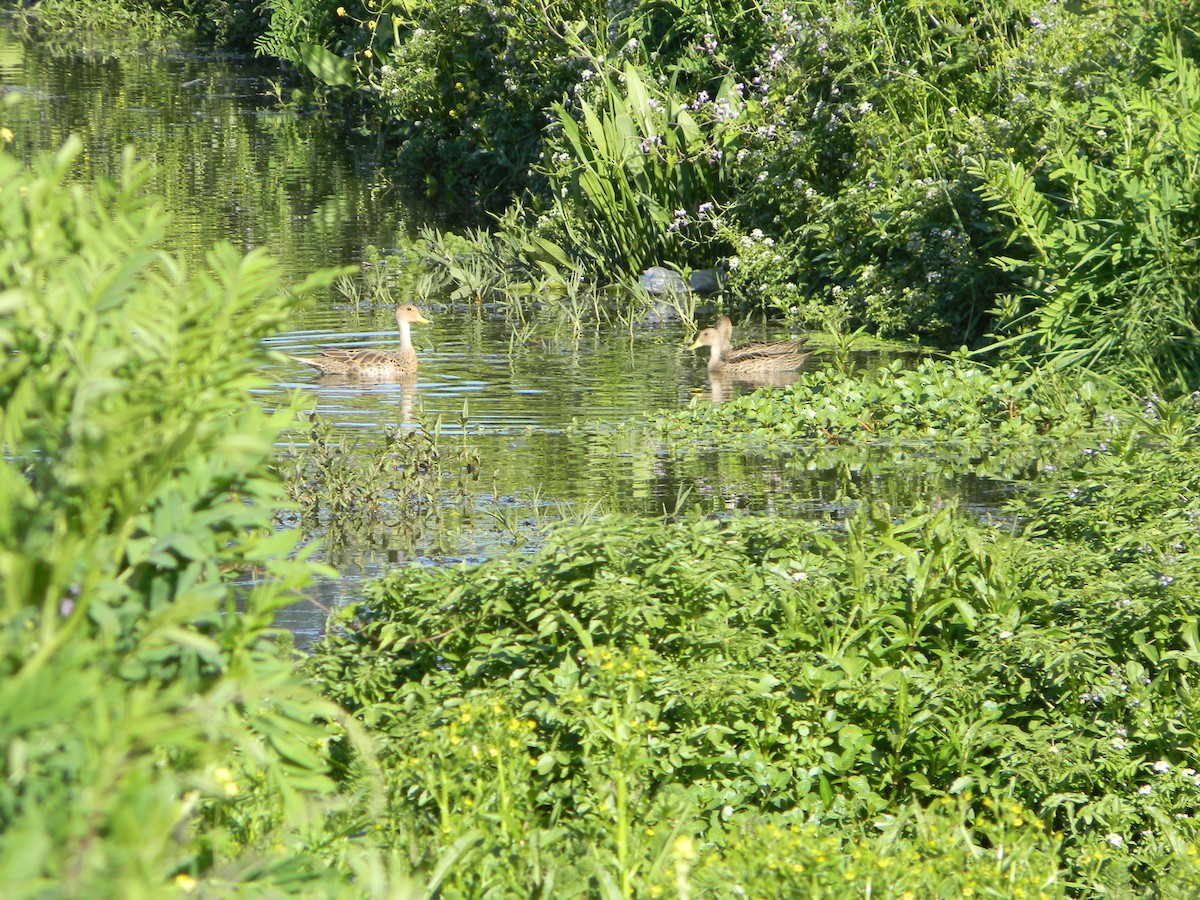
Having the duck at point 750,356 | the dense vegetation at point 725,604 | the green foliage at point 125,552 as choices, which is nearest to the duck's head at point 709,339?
the duck at point 750,356

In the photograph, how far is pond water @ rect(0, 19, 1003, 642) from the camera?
7.45 m

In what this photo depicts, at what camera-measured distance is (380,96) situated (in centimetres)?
A: 1944

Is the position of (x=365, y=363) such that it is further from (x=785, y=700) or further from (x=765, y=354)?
(x=785, y=700)

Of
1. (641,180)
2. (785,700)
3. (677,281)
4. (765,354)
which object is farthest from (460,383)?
(785,700)

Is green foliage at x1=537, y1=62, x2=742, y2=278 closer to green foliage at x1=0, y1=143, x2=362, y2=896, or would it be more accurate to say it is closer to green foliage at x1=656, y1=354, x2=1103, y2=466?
green foliage at x1=656, y1=354, x2=1103, y2=466

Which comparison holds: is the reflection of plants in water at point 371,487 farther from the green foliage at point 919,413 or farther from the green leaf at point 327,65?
the green leaf at point 327,65

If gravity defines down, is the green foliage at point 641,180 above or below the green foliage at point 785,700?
above

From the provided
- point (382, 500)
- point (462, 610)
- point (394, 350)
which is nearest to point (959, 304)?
point (394, 350)

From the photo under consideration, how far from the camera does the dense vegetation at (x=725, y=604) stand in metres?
2.29

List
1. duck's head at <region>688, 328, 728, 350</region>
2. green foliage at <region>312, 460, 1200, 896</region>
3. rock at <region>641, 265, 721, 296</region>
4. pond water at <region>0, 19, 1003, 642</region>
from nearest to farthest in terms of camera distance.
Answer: green foliage at <region>312, 460, 1200, 896</region> < pond water at <region>0, 19, 1003, 642</region> < duck's head at <region>688, 328, 728, 350</region> < rock at <region>641, 265, 721, 296</region>

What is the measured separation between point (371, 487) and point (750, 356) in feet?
13.3

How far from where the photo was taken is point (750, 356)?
421 inches

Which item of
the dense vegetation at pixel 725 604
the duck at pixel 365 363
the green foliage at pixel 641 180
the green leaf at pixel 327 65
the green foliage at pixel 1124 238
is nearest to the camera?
the dense vegetation at pixel 725 604

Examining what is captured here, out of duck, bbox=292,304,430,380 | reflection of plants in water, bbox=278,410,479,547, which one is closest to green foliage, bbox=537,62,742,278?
duck, bbox=292,304,430,380
